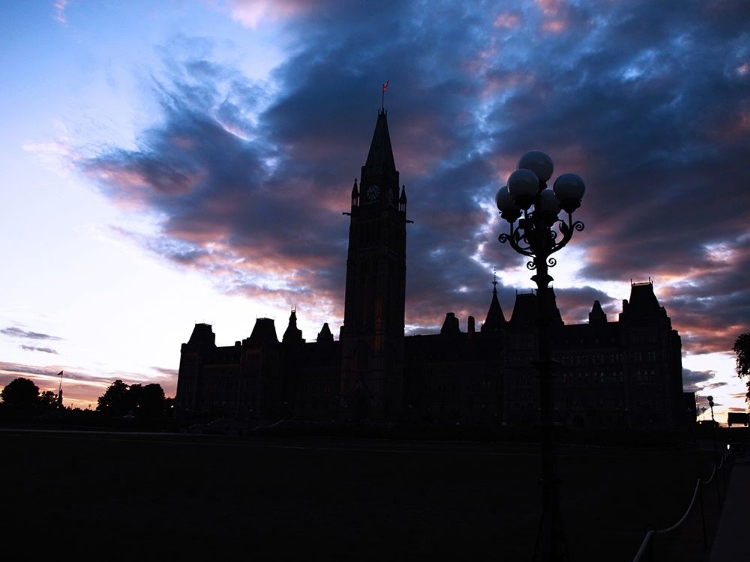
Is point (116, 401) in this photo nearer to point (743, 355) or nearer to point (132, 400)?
point (132, 400)

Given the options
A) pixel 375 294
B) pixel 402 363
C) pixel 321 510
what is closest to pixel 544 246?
pixel 321 510

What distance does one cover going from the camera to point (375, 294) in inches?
5020

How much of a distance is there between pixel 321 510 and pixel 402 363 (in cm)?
11149

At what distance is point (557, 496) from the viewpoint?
32.7 feet

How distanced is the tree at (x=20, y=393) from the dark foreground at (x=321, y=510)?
144046 mm

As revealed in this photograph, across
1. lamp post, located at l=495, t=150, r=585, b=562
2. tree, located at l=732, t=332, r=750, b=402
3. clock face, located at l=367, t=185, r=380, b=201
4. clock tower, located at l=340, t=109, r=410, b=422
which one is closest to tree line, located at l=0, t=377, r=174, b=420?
clock tower, located at l=340, t=109, r=410, b=422

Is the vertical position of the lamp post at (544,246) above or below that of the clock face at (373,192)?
below

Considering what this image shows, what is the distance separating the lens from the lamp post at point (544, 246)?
32.6 ft

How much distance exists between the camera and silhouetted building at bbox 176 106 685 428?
10450 cm

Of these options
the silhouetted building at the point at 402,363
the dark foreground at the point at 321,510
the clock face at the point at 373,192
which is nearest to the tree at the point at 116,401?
the silhouetted building at the point at 402,363

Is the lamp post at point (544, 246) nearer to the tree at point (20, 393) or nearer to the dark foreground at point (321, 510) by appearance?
the dark foreground at point (321, 510)

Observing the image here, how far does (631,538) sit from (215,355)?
505 ft

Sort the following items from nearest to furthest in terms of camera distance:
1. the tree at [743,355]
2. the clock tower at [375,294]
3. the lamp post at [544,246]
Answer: the lamp post at [544,246] < the tree at [743,355] < the clock tower at [375,294]

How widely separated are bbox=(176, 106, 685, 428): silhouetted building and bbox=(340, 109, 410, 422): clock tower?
9.9 inches
